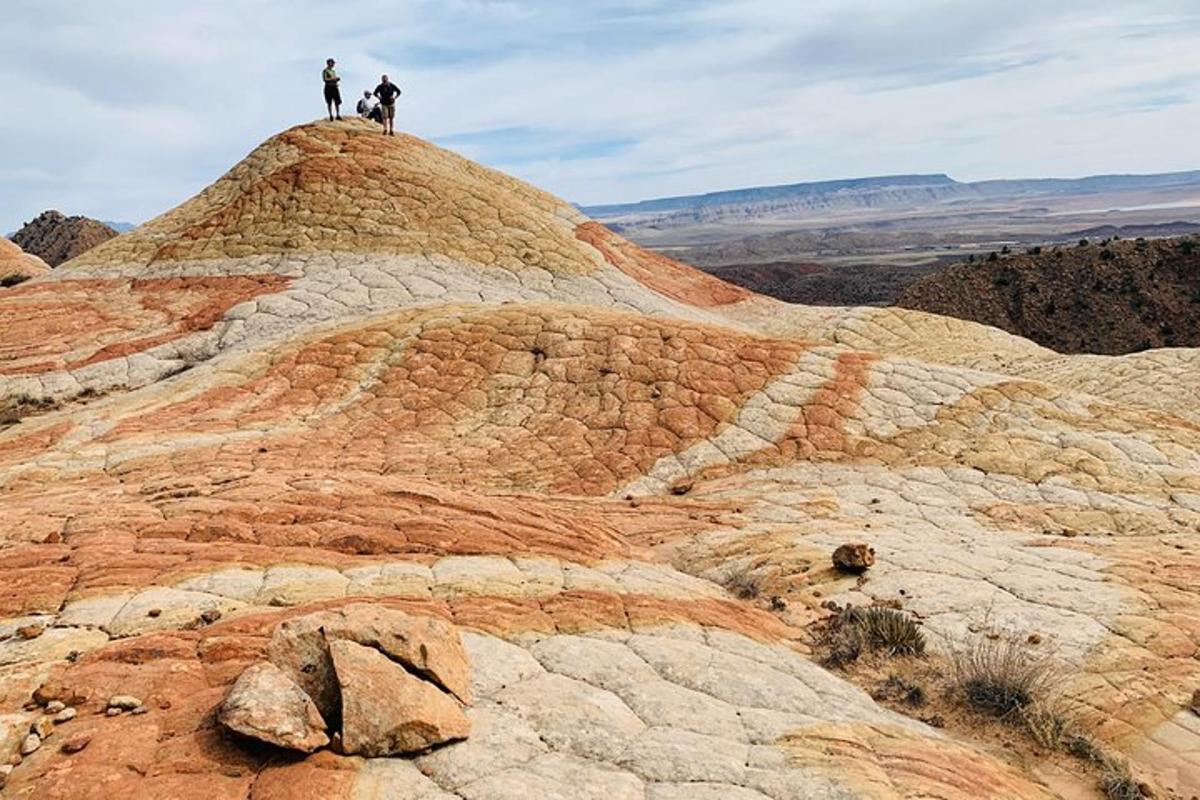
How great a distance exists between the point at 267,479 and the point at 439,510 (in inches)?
111

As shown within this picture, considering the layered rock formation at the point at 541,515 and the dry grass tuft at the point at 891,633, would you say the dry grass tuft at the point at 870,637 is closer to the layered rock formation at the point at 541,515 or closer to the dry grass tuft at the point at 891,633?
the dry grass tuft at the point at 891,633

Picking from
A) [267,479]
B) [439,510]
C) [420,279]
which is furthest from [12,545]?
[420,279]

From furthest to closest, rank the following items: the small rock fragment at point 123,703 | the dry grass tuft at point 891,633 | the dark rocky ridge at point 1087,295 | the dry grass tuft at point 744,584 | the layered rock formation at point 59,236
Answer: the layered rock formation at point 59,236 < the dark rocky ridge at point 1087,295 < the dry grass tuft at point 744,584 < the dry grass tuft at point 891,633 < the small rock fragment at point 123,703

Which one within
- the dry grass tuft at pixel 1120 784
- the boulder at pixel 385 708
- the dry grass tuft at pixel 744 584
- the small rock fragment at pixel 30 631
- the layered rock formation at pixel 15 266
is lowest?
the dry grass tuft at pixel 1120 784

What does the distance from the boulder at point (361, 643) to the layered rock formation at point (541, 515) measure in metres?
0.07

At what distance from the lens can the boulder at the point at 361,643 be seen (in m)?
6.15

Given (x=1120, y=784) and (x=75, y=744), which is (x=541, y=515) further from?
(x=1120, y=784)

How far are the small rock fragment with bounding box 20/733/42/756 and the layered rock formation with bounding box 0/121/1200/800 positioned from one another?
0.93ft

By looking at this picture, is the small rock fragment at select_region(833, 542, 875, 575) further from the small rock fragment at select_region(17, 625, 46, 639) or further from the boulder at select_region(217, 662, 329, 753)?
the small rock fragment at select_region(17, 625, 46, 639)

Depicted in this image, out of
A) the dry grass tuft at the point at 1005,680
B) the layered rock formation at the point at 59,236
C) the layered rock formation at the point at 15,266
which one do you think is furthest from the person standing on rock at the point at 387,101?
the layered rock formation at the point at 59,236

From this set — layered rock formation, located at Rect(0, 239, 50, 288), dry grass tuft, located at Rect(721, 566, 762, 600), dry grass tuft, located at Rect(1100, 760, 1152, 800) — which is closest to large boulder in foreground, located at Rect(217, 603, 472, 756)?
dry grass tuft, located at Rect(721, 566, 762, 600)

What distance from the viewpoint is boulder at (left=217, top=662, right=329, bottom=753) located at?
561cm

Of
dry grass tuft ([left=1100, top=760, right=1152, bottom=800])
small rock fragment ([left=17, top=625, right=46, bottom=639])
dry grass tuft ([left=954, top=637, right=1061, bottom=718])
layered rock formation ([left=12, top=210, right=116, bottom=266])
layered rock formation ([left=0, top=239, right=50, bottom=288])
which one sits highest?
layered rock formation ([left=12, top=210, right=116, bottom=266])

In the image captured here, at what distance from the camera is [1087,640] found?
976cm
